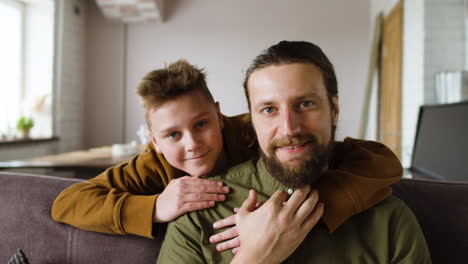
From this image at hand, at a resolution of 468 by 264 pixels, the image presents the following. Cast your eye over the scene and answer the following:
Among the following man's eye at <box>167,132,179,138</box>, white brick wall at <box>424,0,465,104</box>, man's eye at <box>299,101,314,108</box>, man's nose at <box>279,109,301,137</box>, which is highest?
white brick wall at <box>424,0,465,104</box>

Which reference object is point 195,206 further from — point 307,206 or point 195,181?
point 307,206

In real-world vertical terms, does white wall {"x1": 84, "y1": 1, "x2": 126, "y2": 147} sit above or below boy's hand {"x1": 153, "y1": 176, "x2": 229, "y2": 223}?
above

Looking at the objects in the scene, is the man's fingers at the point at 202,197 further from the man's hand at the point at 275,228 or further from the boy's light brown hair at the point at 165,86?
the boy's light brown hair at the point at 165,86

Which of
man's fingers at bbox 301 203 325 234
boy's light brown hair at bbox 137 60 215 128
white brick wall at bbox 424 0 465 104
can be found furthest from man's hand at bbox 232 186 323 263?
white brick wall at bbox 424 0 465 104

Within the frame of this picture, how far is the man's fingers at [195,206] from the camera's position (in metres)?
0.95

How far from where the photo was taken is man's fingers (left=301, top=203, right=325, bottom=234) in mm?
Answer: 862

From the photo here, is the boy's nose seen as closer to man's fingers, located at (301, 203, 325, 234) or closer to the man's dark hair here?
the man's dark hair

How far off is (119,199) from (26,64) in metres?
4.88

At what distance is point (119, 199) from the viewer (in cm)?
99

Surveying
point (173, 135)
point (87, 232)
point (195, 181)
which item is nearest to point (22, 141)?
point (87, 232)

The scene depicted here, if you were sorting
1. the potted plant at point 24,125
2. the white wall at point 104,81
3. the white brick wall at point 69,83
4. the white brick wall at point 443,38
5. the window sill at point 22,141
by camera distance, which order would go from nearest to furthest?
the white brick wall at point 443,38, the window sill at point 22,141, the potted plant at point 24,125, the white brick wall at point 69,83, the white wall at point 104,81

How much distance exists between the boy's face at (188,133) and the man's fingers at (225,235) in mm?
231

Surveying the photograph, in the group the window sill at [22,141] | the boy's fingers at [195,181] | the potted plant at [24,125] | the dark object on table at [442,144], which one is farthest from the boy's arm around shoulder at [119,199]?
the potted plant at [24,125]

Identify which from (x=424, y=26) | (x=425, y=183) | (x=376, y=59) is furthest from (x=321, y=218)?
(x=376, y=59)
